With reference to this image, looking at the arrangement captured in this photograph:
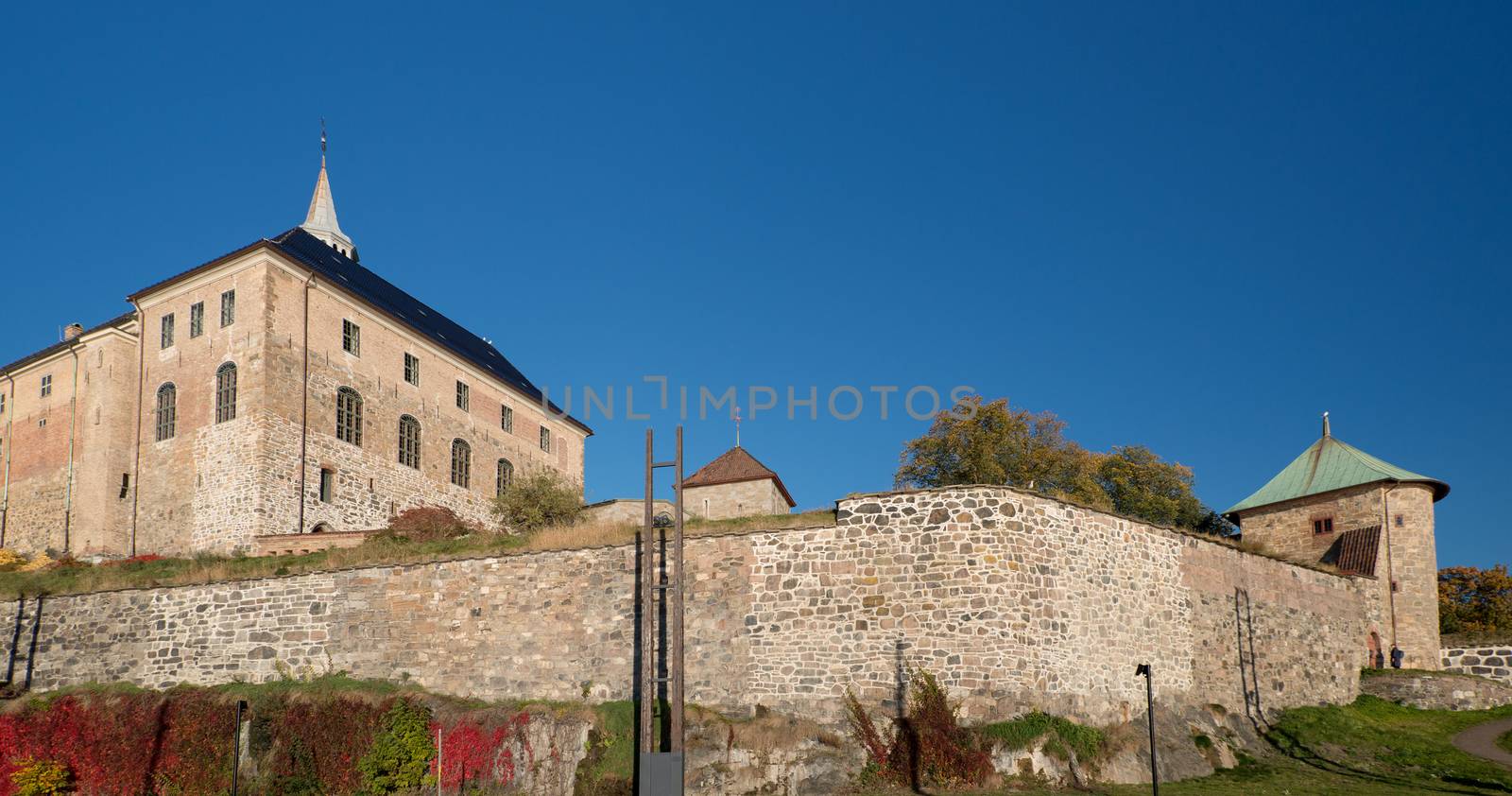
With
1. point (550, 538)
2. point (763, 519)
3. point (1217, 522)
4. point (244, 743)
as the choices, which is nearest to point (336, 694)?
point (244, 743)

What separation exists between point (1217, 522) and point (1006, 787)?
98.6 ft

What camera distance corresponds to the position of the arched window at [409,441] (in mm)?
44094

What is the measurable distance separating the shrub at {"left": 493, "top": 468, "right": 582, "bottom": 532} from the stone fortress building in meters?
4.22

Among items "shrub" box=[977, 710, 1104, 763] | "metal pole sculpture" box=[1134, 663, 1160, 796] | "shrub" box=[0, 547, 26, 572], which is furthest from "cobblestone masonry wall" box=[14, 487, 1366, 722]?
"shrub" box=[0, 547, 26, 572]

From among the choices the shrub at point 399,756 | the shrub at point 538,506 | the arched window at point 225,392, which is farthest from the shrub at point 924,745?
the arched window at point 225,392

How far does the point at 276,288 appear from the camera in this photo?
3909 centimetres

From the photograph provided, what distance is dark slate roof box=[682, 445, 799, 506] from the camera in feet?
139

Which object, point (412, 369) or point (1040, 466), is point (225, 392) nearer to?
point (412, 369)

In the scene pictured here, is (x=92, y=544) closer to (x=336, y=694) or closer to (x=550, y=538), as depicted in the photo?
(x=336, y=694)

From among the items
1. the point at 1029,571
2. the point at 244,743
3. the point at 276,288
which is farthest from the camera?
the point at 276,288

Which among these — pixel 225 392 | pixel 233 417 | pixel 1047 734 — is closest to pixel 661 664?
pixel 1047 734

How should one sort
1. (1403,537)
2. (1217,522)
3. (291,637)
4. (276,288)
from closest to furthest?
(291,637) → (1403,537) → (276,288) → (1217,522)

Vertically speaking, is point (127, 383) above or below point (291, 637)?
above

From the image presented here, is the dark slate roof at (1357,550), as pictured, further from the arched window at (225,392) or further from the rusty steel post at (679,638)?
the arched window at (225,392)
